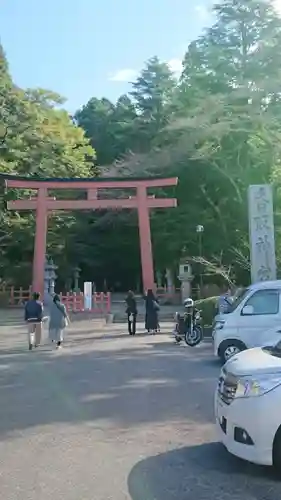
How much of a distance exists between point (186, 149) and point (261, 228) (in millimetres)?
20346

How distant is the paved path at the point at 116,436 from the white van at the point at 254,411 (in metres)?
0.26

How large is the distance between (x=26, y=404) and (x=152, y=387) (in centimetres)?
224

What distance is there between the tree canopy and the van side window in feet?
48.6

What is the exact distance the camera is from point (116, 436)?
7441mm

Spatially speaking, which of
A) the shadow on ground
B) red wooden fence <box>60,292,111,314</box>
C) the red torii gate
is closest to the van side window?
the shadow on ground

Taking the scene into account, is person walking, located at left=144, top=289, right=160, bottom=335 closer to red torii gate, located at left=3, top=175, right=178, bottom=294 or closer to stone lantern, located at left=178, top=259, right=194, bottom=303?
red torii gate, located at left=3, top=175, right=178, bottom=294

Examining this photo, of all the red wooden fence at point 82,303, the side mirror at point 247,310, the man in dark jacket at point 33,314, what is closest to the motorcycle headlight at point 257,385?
the side mirror at point 247,310

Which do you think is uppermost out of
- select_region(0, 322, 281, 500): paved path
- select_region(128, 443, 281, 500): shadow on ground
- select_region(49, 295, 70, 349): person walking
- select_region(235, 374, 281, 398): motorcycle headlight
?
select_region(49, 295, 70, 349): person walking

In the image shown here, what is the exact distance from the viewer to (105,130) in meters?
59.3

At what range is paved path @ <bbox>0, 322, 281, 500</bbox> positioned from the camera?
5.52 meters

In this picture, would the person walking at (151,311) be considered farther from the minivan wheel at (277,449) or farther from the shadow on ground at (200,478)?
the minivan wheel at (277,449)

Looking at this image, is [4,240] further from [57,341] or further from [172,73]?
[57,341]

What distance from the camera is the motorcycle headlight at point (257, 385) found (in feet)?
18.7

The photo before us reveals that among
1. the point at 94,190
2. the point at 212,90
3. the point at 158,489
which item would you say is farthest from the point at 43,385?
the point at 212,90
